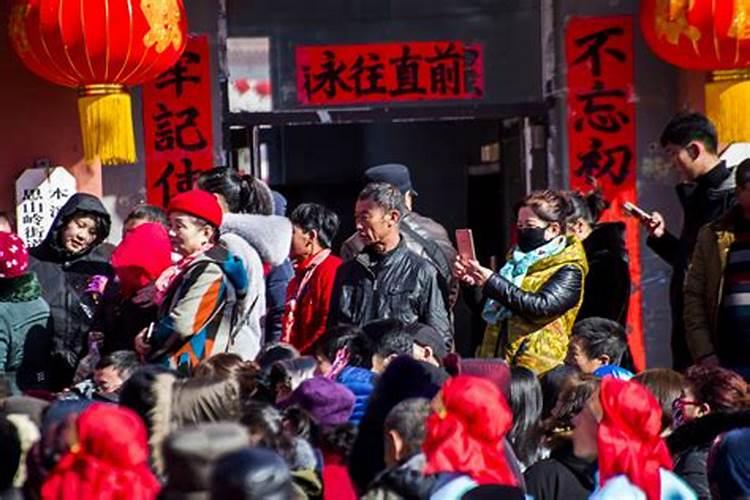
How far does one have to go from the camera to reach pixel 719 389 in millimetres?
6793

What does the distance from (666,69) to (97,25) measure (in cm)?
364

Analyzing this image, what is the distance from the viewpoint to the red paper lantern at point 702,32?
9.99 m

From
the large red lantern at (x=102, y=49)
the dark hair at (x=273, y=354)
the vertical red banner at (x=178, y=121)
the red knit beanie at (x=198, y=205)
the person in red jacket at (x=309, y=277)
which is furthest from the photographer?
the vertical red banner at (x=178, y=121)

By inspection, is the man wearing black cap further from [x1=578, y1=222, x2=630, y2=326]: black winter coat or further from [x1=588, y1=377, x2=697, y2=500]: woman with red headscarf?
[x1=588, y1=377, x2=697, y2=500]: woman with red headscarf

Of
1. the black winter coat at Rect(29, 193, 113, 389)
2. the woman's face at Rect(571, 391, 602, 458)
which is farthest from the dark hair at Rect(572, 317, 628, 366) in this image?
the black winter coat at Rect(29, 193, 113, 389)

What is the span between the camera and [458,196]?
44.8 feet

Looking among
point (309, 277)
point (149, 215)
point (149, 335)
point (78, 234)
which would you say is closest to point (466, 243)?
point (309, 277)

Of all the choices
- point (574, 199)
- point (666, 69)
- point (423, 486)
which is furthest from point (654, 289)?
point (423, 486)

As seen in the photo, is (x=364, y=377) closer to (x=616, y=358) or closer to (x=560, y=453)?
(x=560, y=453)

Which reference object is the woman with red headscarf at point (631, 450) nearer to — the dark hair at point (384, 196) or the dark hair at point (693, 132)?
the dark hair at point (384, 196)

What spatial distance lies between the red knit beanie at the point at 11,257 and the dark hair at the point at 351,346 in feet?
6.18

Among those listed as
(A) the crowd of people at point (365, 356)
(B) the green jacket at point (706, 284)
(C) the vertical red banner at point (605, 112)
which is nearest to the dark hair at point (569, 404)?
(A) the crowd of people at point (365, 356)

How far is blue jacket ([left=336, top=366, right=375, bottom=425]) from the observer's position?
659 cm

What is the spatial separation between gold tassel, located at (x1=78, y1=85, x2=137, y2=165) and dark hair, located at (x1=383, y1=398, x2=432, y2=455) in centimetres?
481
